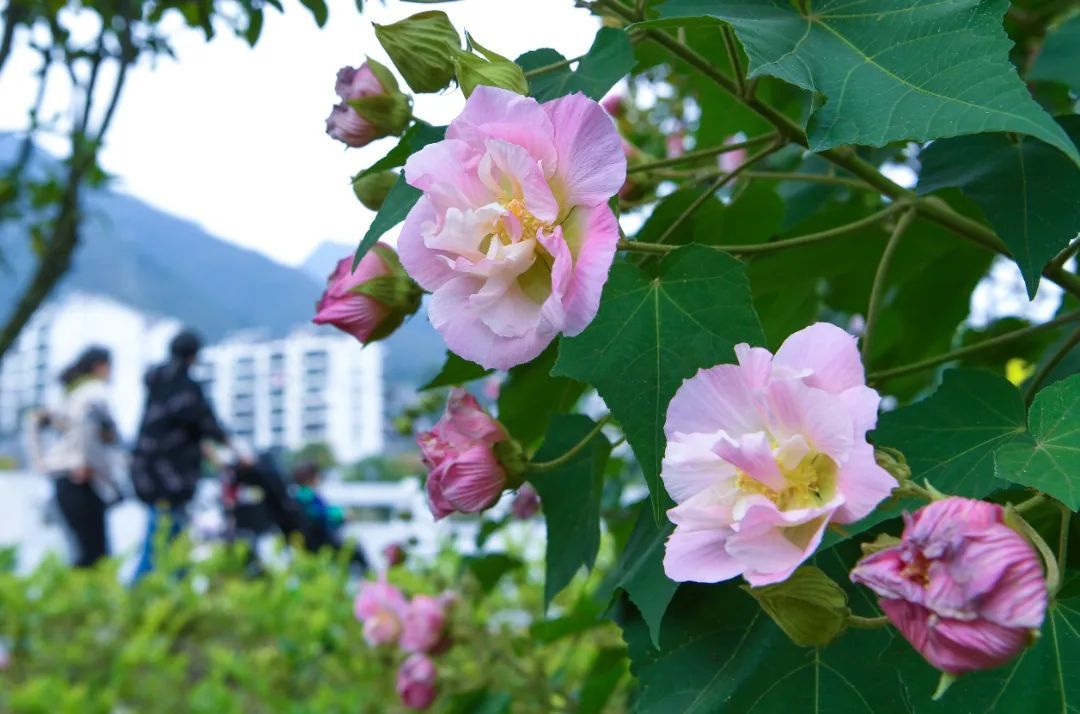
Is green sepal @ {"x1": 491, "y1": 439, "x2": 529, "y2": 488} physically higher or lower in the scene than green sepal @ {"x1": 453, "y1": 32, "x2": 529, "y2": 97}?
lower

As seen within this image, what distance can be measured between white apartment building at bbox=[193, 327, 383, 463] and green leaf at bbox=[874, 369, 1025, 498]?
50.2 feet

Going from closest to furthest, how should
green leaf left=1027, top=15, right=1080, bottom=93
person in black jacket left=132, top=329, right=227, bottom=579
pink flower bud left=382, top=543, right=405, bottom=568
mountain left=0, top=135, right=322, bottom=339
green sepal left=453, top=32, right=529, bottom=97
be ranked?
green sepal left=453, top=32, right=529, bottom=97, green leaf left=1027, top=15, right=1080, bottom=93, pink flower bud left=382, top=543, right=405, bottom=568, person in black jacket left=132, top=329, right=227, bottom=579, mountain left=0, top=135, right=322, bottom=339

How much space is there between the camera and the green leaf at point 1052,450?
34 cm

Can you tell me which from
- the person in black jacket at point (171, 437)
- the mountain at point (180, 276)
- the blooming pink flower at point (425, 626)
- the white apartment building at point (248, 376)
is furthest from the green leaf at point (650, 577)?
the mountain at point (180, 276)

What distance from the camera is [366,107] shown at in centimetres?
55

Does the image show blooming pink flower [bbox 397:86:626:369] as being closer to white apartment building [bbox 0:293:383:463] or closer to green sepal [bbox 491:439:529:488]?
green sepal [bbox 491:439:529:488]

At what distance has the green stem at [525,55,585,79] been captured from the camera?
486 mm

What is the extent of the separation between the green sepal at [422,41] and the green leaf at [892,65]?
0.12 m

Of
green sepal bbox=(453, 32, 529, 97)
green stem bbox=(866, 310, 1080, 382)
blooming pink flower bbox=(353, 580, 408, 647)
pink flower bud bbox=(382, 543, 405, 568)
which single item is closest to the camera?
green sepal bbox=(453, 32, 529, 97)

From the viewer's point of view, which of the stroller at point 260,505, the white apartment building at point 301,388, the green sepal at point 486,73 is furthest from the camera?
the white apartment building at point 301,388

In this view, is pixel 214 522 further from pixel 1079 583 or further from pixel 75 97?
pixel 1079 583

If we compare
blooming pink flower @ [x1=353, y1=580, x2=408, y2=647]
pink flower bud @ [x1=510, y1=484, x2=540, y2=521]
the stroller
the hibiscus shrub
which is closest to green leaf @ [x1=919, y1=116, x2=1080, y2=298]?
the hibiscus shrub

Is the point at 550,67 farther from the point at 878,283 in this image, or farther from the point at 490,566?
the point at 490,566

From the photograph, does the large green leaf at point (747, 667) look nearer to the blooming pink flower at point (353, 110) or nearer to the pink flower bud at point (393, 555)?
the blooming pink flower at point (353, 110)
